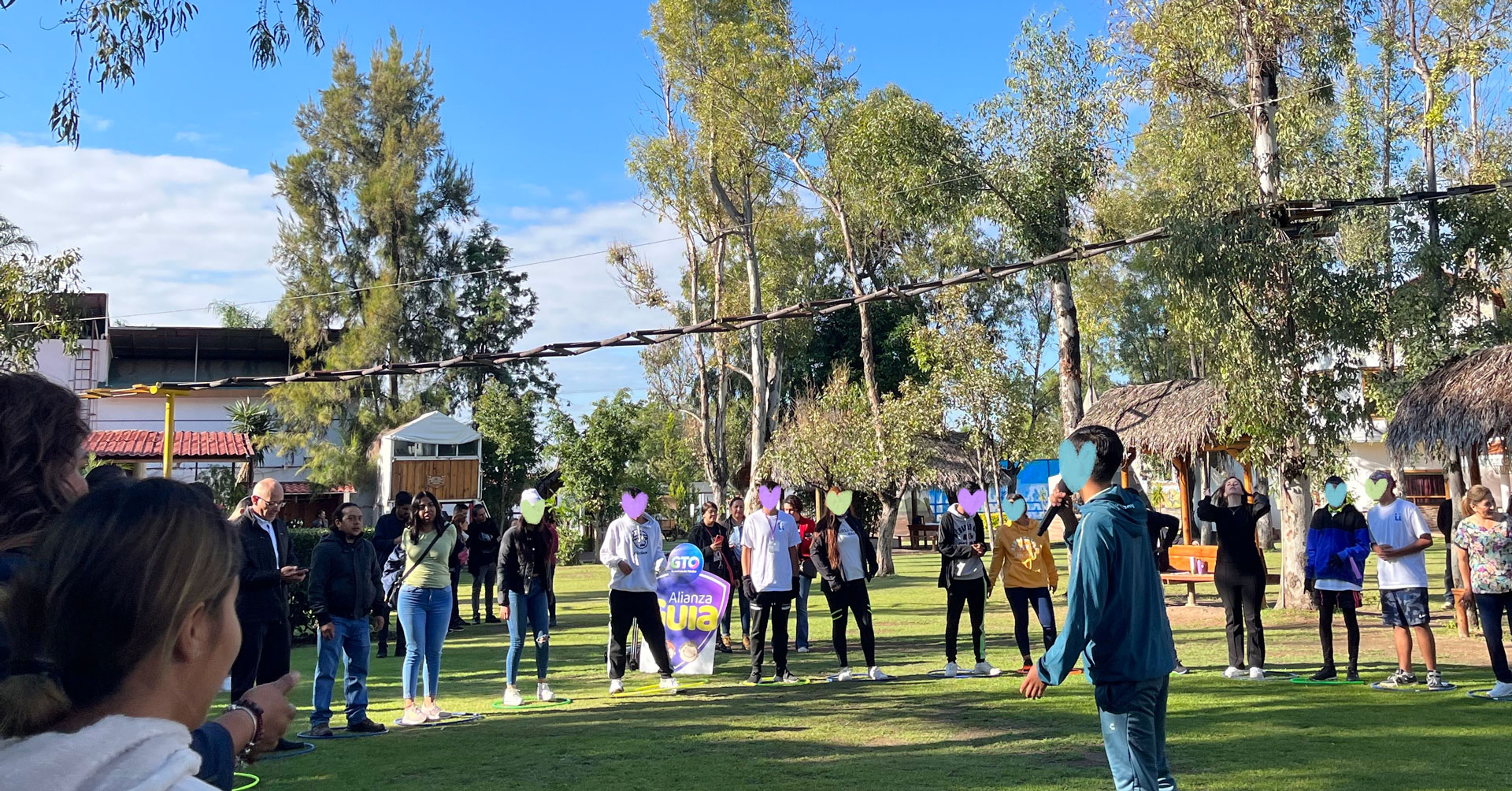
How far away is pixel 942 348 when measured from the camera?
29781 mm

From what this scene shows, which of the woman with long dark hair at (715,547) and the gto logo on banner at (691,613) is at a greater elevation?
the woman with long dark hair at (715,547)

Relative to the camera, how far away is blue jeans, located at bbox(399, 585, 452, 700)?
9188 mm

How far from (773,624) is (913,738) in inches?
123

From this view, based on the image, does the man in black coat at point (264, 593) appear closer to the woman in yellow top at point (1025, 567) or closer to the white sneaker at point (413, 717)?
the white sneaker at point (413, 717)

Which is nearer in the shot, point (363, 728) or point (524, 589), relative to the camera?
point (363, 728)

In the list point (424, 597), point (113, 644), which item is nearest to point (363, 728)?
point (424, 597)

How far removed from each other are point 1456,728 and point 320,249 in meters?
43.3
